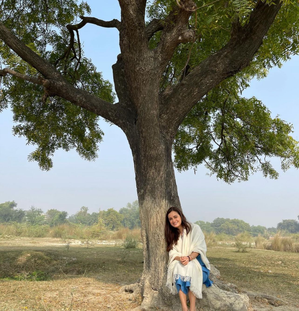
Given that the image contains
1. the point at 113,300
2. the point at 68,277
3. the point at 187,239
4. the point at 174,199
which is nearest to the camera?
the point at 187,239

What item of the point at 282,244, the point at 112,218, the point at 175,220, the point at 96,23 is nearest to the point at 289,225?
the point at 112,218

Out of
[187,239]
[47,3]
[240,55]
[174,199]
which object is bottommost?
[187,239]

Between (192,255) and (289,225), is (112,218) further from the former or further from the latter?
(192,255)

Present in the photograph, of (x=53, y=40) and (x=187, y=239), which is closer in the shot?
(x=187, y=239)

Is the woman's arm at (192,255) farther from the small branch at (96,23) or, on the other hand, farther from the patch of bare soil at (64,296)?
the small branch at (96,23)

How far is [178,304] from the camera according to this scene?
4.78 meters

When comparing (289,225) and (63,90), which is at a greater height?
(289,225)

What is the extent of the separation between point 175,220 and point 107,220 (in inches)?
2210

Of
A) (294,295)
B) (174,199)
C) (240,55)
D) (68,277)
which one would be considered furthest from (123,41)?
(294,295)

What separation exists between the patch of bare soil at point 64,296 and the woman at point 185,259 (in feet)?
3.48

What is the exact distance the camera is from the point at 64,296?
5.15 metres

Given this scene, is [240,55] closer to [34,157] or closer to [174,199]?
[174,199]

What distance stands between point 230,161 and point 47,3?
26.3ft

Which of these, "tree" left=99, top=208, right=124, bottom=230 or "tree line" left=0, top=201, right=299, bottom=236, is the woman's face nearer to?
"tree line" left=0, top=201, right=299, bottom=236
